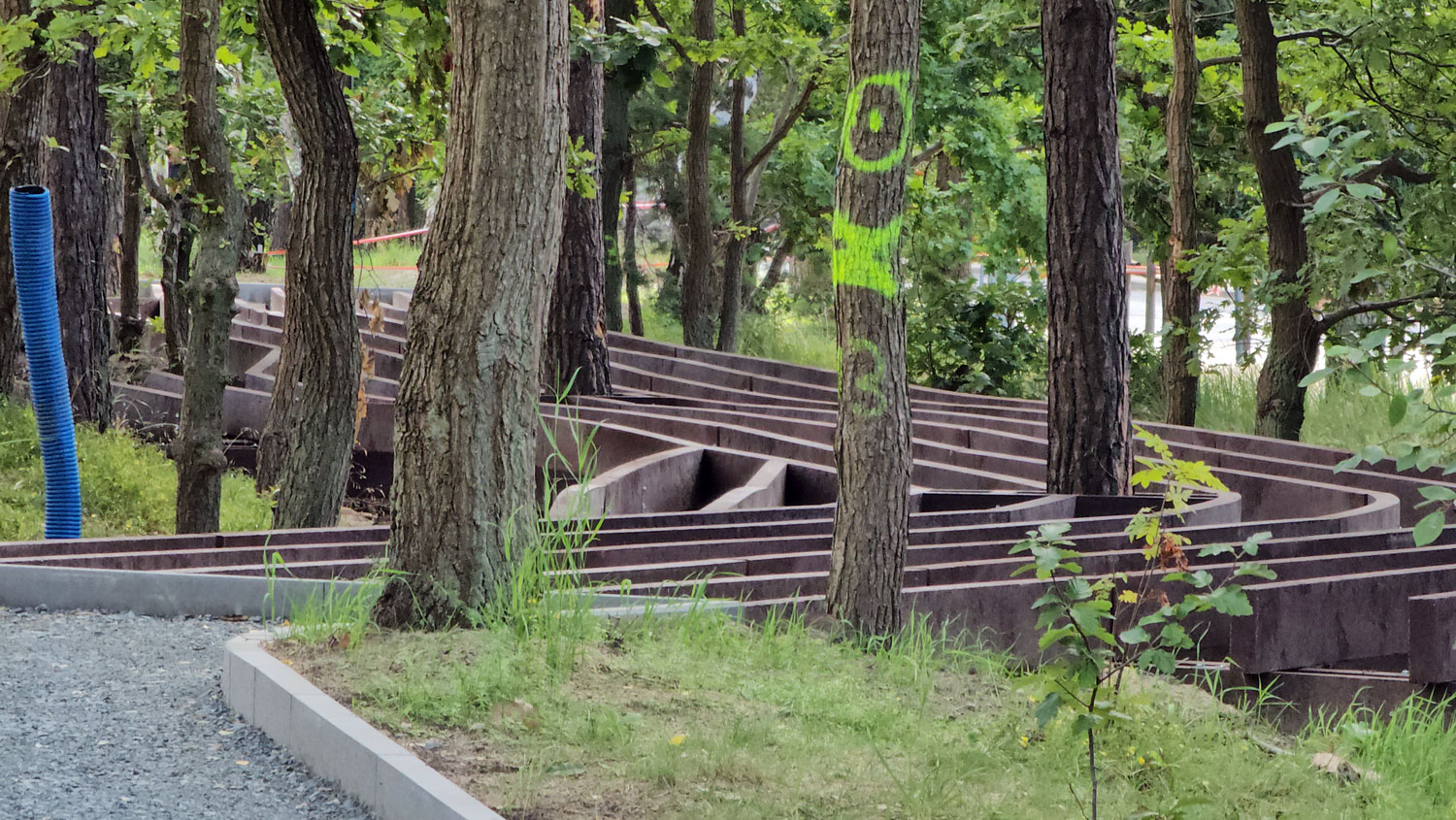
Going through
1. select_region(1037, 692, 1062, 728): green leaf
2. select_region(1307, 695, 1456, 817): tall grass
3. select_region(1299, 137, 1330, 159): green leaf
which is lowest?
select_region(1307, 695, 1456, 817): tall grass

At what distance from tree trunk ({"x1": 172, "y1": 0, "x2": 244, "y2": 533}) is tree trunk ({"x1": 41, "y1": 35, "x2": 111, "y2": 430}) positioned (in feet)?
12.0

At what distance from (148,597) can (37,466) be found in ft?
18.6

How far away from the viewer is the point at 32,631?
230 inches

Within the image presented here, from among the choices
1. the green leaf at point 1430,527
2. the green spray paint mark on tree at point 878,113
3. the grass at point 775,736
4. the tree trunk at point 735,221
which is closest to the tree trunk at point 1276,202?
the tree trunk at point 735,221

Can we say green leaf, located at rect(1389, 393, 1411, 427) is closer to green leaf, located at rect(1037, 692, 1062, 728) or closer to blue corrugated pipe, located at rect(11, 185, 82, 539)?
green leaf, located at rect(1037, 692, 1062, 728)

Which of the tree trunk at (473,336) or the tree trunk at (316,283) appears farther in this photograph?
the tree trunk at (316,283)

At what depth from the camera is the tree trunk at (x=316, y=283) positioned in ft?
26.9

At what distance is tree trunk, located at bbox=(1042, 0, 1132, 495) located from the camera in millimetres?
9031

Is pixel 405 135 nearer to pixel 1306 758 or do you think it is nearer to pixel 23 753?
pixel 23 753

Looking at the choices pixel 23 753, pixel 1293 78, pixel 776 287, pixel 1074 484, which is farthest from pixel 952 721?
pixel 776 287

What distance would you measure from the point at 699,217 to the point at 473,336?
1392 cm

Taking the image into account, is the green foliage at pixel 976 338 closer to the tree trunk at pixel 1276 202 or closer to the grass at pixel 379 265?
the tree trunk at pixel 1276 202

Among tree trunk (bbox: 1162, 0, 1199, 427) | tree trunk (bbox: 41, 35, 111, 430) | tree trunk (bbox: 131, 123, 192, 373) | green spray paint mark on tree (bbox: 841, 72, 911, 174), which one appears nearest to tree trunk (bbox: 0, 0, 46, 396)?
tree trunk (bbox: 41, 35, 111, 430)

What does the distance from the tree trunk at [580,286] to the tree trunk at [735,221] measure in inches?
205
